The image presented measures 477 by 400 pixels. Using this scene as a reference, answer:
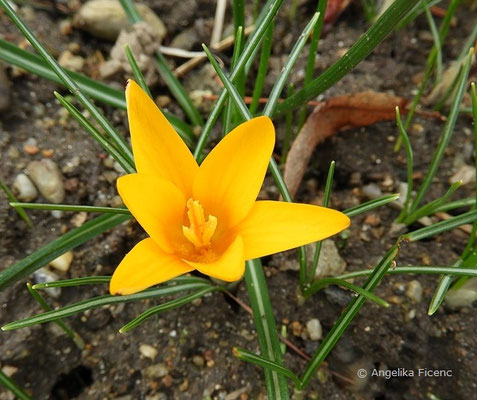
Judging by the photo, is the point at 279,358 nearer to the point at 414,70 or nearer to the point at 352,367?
the point at 352,367

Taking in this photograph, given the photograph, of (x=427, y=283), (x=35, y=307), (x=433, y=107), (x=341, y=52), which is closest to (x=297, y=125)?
(x=341, y=52)

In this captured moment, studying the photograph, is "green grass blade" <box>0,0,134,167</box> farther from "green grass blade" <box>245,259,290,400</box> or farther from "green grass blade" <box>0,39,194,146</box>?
"green grass blade" <box>245,259,290,400</box>

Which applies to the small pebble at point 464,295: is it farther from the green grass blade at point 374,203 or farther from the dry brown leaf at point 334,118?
the dry brown leaf at point 334,118

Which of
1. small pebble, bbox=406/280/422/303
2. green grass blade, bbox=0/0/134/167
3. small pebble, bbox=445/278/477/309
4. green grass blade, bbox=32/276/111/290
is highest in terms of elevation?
green grass blade, bbox=0/0/134/167

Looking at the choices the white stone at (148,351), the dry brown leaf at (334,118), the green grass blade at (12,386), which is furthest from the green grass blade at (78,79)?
the green grass blade at (12,386)

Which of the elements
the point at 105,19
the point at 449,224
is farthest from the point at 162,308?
the point at 105,19

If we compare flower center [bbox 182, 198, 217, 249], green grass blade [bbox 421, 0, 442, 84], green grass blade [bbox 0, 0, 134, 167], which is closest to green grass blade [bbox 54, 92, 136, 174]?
green grass blade [bbox 0, 0, 134, 167]
